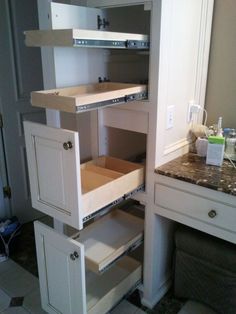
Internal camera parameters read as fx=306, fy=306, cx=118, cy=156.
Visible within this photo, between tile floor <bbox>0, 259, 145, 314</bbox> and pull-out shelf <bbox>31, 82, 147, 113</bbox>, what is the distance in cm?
122

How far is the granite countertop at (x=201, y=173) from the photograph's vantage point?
1.36 m

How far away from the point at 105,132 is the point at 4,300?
119cm

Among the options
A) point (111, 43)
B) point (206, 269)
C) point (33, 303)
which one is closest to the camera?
point (111, 43)

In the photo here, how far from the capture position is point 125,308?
1.79 metres

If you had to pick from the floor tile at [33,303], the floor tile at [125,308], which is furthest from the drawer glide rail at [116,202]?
the floor tile at [33,303]

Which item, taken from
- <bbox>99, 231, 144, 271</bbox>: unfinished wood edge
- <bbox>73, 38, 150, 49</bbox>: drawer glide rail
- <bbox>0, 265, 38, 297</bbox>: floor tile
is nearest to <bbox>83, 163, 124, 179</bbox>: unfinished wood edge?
<bbox>99, 231, 144, 271</bbox>: unfinished wood edge

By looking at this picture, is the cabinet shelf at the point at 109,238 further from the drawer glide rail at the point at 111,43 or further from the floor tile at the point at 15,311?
the drawer glide rail at the point at 111,43

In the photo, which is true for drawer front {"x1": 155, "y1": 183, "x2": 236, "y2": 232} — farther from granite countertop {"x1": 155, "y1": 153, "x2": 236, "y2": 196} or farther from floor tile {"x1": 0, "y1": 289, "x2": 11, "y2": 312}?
floor tile {"x1": 0, "y1": 289, "x2": 11, "y2": 312}

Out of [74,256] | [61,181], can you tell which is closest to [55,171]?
[61,181]

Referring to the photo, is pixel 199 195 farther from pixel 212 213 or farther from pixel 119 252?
pixel 119 252

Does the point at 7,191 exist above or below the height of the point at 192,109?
below

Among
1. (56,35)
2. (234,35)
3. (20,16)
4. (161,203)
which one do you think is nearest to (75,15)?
(56,35)

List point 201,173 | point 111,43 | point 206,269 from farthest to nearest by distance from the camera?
1. point 206,269
2. point 201,173
3. point 111,43

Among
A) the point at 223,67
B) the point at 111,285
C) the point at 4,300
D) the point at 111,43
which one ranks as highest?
the point at 111,43
